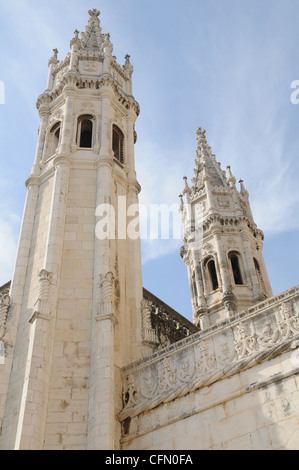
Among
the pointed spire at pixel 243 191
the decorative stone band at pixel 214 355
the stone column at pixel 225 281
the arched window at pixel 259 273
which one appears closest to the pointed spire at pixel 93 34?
the stone column at pixel 225 281

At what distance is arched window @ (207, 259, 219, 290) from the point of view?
31.5 meters

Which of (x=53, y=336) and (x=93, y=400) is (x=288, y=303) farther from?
(x=53, y=336)

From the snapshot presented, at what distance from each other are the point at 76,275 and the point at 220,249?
16.7 m

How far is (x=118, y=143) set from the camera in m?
22.3

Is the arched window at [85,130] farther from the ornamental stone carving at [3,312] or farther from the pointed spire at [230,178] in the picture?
the pointed spire at [230,178]

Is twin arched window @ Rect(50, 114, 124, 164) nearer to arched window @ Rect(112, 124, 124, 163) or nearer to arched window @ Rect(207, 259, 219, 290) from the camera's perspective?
arched window @ Rect(112, 124, 124, 163)

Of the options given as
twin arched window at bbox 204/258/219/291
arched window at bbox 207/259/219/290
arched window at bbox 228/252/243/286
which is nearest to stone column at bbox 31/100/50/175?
twin arched window at bbox 204/258/219/291

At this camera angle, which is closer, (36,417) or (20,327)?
(36,417)

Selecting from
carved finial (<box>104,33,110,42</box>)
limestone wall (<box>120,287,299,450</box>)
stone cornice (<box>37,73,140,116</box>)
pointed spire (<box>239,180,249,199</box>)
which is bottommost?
limestone wall (<box>120,287,299,450</box>)

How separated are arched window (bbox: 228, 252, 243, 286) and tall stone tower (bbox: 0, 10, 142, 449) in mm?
12528

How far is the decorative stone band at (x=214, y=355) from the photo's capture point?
40.5 feet
